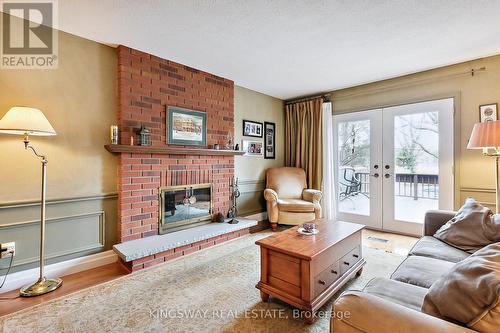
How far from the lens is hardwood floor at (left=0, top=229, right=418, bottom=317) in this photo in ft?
6.10

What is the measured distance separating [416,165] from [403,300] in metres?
3.02

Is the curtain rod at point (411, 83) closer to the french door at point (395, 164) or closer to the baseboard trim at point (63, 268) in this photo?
the french door at point (395, 164)

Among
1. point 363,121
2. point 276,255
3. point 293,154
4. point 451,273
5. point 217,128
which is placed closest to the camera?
point 451,273

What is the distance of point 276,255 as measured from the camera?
1804mm

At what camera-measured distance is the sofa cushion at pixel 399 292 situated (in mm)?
1140

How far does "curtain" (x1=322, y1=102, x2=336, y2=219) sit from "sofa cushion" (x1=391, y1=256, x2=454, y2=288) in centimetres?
253

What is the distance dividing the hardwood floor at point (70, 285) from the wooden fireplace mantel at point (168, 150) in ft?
4.14

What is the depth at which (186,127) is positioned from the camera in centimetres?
324

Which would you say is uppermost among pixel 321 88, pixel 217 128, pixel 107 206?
pixel 321 88

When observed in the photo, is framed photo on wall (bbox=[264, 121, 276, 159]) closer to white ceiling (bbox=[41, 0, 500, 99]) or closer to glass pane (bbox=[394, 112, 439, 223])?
white ceiling (bbox=[41, 0, 500, 99])

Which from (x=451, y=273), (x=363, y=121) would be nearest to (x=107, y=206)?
(x=451, y=273)

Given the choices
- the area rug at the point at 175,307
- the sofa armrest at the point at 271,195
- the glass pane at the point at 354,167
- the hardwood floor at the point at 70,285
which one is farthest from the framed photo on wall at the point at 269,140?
the hardwood floor at the point at 70,285

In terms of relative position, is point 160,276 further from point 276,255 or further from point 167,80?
point 167,80

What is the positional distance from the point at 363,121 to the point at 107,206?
13.3ft
